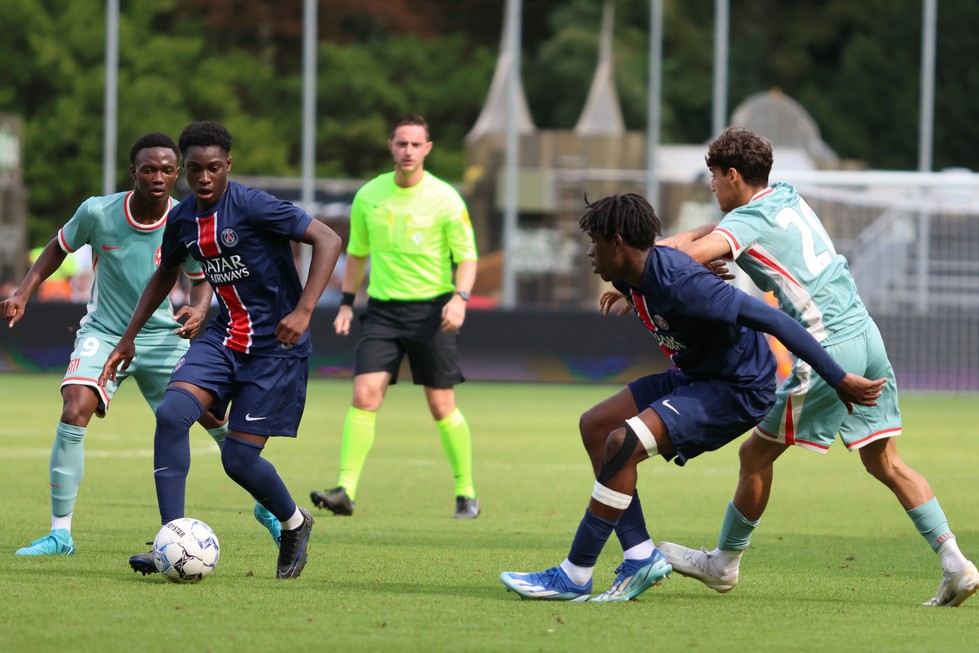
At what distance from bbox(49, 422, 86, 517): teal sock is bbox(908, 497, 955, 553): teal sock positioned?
4023mm

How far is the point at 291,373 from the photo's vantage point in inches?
286

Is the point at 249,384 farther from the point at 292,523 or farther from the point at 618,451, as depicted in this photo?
the point at 618,451

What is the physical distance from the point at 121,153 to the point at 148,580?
133 feet

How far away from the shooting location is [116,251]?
844cm

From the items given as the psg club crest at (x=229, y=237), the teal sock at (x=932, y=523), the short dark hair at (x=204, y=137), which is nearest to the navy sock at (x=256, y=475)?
the psg club crest at (x=229, y=237)

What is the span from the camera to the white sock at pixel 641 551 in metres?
6.85

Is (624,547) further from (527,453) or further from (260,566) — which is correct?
(527,453)

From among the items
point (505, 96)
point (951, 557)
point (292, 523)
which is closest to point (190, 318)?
point (292, 523)

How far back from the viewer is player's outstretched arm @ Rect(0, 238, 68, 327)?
8.16m

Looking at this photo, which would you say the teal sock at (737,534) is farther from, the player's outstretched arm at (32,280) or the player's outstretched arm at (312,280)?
the player's outstretched arm at (32,280)

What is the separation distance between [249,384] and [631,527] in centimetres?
178

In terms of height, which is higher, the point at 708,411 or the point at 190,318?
the point at 190,318

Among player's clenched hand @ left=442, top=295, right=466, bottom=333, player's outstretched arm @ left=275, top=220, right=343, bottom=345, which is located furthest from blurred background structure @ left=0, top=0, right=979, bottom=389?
player's outstretched arm @ left=275, top=220, right=343, bottom=345

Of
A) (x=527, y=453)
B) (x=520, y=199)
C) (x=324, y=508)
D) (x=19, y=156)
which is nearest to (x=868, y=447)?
(x=324, y=508)
